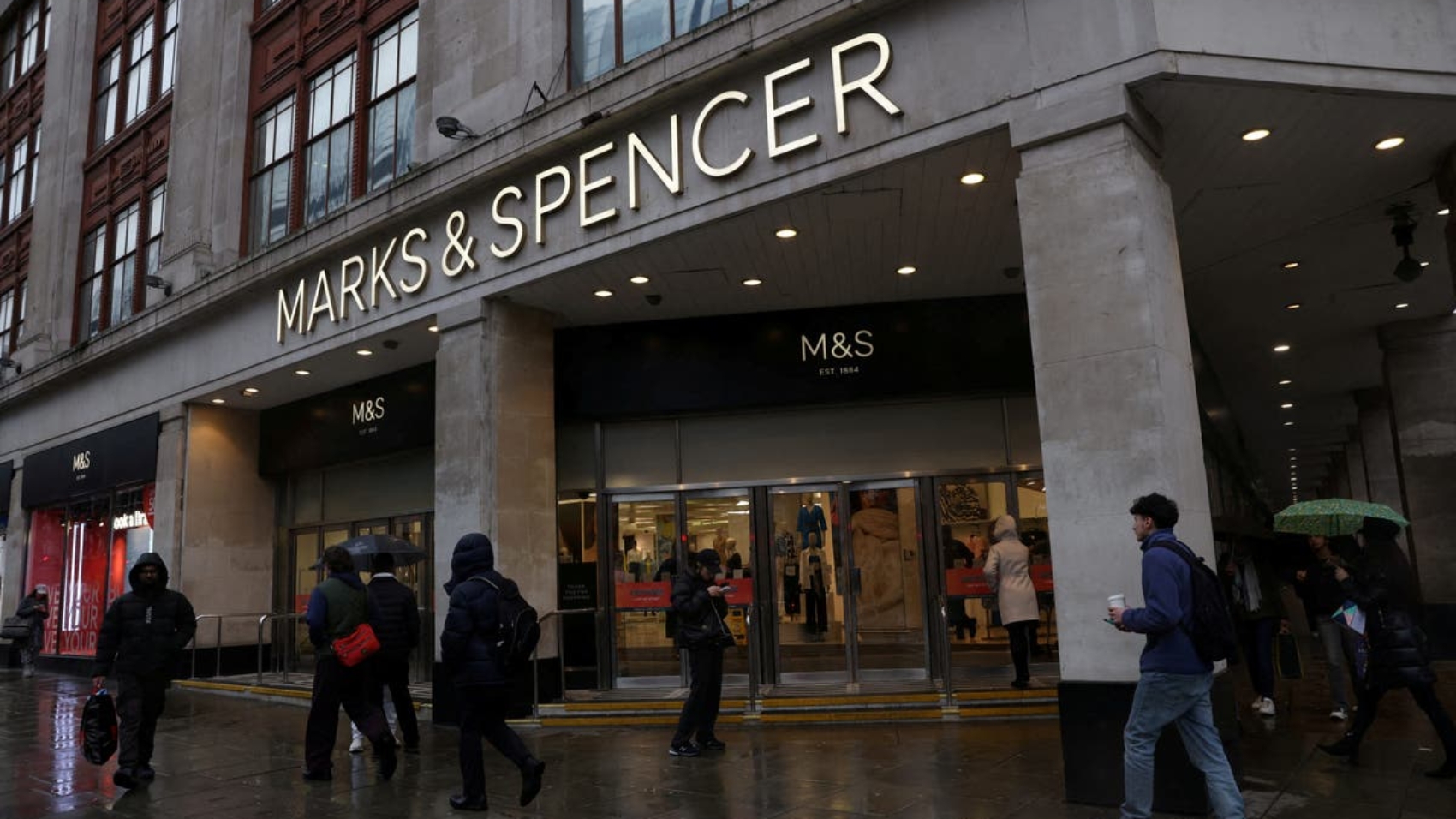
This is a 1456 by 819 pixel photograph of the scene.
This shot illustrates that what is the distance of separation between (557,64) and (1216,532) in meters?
12.2

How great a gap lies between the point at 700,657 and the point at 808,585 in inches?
145

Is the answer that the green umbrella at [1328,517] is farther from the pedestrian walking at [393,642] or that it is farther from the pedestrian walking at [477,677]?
the pedestrian walking at [393,642]

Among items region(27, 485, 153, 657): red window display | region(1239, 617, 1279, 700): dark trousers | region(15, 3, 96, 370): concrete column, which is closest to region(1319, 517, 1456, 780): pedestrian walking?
region(1239, 617, 1279, 700): dark trousers

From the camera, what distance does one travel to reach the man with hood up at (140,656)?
746cm

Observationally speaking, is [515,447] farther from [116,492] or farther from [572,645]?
[116,492]

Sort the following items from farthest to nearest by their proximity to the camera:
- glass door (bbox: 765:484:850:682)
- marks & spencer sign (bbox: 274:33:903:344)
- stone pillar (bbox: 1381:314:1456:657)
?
stone pillar (bbox: 1381:314:1456:657) < glass door (bbox: 765:484:850:682) < marks & spencer sign (bbox: 274:33:903:344)

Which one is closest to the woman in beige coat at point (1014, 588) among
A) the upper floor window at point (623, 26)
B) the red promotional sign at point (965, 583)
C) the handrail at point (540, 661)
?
the red promotional sign at point (965, 583)

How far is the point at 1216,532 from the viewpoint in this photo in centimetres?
1539

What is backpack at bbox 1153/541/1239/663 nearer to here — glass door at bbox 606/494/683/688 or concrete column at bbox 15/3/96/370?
glass door at bbox 606/494/683/688

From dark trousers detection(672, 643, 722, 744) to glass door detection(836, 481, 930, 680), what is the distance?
3.51 metres

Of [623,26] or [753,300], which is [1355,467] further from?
[623,26]

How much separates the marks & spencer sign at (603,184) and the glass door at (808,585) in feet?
14.0

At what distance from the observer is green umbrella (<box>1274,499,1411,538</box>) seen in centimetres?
752

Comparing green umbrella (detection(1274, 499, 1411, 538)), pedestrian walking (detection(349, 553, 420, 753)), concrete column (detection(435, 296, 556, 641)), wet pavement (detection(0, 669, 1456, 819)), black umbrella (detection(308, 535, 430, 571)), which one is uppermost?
concrete column (detection(435, 296, 556, 641))
